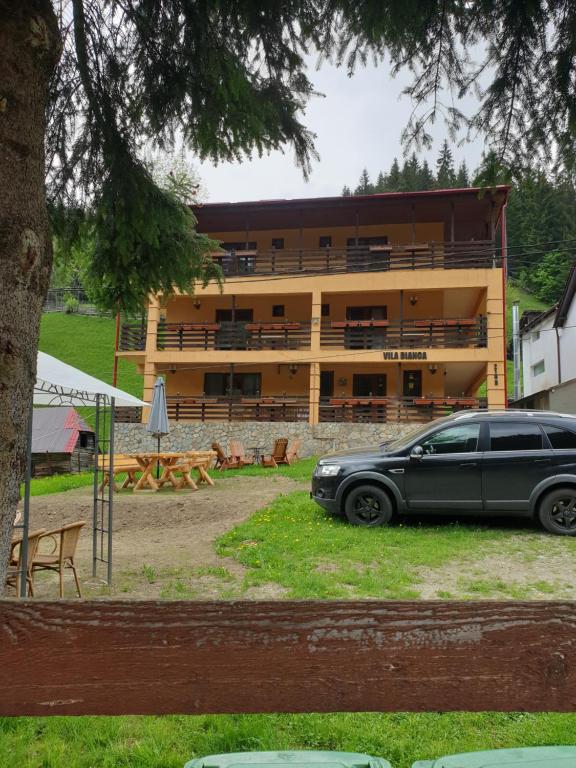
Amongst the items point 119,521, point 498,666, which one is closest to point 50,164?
point 498,666

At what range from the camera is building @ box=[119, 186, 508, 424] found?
78.3ft

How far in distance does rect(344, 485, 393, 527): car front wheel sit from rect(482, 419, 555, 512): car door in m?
1.48

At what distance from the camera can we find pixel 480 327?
23469mm

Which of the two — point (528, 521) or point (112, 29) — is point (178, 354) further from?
point (112, 29)

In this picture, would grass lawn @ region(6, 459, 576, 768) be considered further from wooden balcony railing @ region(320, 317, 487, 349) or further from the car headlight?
wooden balcony railing @ region(320, 317, 487, 349)

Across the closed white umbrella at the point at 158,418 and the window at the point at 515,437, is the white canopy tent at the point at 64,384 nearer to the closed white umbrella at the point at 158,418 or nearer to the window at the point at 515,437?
the window at the point at 515,437

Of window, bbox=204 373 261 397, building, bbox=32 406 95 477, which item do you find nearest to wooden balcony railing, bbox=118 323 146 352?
window, bbox=204 373 261 397

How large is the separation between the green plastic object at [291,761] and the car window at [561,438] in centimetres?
722

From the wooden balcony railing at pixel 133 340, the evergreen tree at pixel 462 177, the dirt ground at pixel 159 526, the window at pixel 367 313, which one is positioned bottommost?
the dirt ground at pixel 159 526

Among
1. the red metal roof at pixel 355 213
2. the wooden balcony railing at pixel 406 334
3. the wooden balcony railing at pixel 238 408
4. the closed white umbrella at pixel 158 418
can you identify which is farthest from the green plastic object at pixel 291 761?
the red metal roof at pixel 355 213

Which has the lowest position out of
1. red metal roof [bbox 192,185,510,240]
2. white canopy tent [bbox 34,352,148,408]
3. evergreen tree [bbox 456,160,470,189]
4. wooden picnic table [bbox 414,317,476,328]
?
white canopy tent [bbox 34,352,148,408]

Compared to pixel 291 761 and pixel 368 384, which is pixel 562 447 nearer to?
pixel 291 761

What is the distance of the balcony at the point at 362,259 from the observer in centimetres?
2397

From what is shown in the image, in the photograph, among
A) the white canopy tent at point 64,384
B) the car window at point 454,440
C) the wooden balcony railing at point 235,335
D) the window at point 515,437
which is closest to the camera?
the white canopy tent at point 64,384
